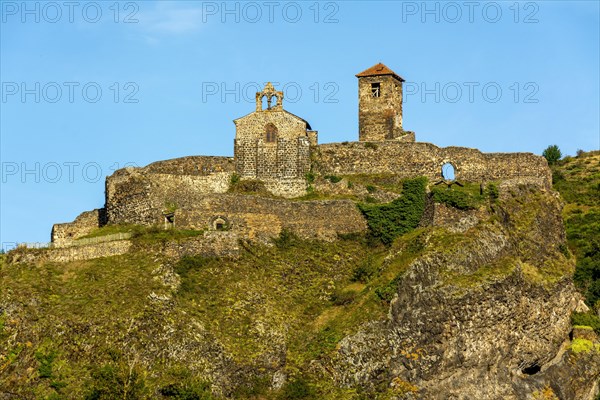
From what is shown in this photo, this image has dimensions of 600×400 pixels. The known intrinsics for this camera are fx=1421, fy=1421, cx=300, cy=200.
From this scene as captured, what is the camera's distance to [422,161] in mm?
92562

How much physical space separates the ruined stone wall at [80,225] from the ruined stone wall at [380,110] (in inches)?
738

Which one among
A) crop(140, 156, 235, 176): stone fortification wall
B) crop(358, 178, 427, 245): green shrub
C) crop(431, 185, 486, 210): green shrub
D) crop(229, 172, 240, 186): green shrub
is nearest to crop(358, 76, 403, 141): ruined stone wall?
crop(358, 178, 427, 245): green shrub

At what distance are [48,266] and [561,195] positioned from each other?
119ft

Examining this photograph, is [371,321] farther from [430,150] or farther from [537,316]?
[430,150]

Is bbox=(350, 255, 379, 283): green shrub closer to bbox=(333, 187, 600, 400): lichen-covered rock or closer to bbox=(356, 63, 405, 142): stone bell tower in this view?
bbox=(333, 187, 600, 400): lichen-covered rock

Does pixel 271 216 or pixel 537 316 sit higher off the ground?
pixel 271 216

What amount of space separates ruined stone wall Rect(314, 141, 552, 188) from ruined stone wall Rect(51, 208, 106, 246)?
47.7ft

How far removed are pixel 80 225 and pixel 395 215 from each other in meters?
20.0

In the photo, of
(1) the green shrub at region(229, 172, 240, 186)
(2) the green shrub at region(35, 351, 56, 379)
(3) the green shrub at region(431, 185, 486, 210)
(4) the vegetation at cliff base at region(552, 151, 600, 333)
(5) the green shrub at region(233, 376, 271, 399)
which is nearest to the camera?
(2) the green shrub at region(35, 351, 56, 379)

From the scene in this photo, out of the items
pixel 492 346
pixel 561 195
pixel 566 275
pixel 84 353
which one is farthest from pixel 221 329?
pixel 561 195

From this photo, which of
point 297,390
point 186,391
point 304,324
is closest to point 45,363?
point 186,391

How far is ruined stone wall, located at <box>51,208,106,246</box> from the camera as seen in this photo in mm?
89188

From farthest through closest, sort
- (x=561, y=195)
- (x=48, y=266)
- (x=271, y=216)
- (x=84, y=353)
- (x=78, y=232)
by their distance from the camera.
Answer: (x=561, y=195) < (x=78, y=232) < (x=271, y=216) < (x=48, y=266) < (x=84, y=353)

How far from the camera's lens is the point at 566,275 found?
81188 mm
